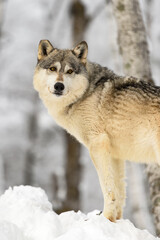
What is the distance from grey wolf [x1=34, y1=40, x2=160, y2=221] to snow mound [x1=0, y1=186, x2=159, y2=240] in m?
0.63

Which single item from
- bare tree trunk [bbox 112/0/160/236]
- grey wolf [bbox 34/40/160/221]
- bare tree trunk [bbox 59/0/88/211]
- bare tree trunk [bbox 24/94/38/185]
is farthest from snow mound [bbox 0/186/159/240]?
bare tree trunk [bbox 24/94/38/185]

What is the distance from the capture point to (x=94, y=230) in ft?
13.0

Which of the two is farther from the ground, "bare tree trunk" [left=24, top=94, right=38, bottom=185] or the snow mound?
"bare tree trunk" [left=24, top=94, right=38, bottom=185]

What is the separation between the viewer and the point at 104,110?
5383 mm

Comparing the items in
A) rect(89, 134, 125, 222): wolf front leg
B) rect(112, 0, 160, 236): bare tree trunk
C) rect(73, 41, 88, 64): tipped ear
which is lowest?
rect(89, 134, 125, 222): wolf front leg

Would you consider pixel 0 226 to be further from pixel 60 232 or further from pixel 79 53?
pixel 79 53

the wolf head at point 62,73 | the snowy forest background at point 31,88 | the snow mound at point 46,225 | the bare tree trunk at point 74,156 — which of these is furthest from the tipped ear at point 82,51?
the snowy forest background at point 31,88

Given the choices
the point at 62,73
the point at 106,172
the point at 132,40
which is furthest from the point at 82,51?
the point at 106,172

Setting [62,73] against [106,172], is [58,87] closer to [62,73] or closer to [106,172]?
[62,73]

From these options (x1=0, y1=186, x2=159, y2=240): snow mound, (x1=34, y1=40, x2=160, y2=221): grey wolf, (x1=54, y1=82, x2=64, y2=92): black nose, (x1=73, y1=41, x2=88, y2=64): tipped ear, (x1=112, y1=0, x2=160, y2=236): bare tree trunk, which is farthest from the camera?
(x1=112, y1=0, x2=160, y2=236): bare tree trunk

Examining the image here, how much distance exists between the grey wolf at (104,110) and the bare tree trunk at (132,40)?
1.37m

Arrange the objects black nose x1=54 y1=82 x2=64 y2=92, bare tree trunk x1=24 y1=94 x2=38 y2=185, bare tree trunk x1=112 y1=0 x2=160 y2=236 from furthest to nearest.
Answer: bare tree trunk x1=24 y1=94 x2=38 y2=185, bare tree trunk x1=112 y1=0 x2=160 y2=236, black nose x1=54 y1=82 x2=64 y2=92

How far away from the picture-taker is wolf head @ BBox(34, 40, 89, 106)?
542cm

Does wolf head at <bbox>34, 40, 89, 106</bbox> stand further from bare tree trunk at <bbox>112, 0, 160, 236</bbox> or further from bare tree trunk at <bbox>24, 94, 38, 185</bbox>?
bare tree trunk at <bbox>24, 94, 38, 185</bbox>
